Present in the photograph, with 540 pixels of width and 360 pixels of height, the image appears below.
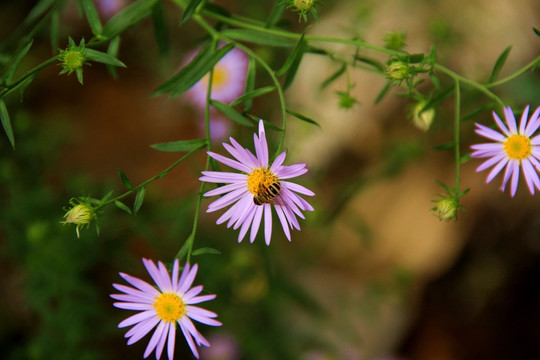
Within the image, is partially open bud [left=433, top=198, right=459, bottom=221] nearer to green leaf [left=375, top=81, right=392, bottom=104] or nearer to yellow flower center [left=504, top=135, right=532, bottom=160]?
yellow flower center [left=504, top=135, right=532, bottom=160]

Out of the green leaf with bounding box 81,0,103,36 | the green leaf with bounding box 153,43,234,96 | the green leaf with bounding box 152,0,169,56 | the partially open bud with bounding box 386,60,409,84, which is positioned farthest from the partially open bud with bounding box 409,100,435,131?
the green leaf with bounding box 81,0,103,36

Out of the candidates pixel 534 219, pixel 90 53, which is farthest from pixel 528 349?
pixel 90 53

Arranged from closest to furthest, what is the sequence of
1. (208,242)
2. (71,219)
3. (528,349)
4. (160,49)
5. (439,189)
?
(71,219)
(160,49)
(208,242)
(528,349)
(439,189)

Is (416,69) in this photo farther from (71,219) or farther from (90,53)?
(71,219)

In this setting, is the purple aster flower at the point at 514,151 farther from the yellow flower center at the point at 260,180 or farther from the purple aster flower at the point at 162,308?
the purple aster flower at the point at 162,308

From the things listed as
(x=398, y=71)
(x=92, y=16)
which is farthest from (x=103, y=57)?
(x=398, y=71)

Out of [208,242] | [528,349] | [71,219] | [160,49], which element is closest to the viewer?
[71,219]
